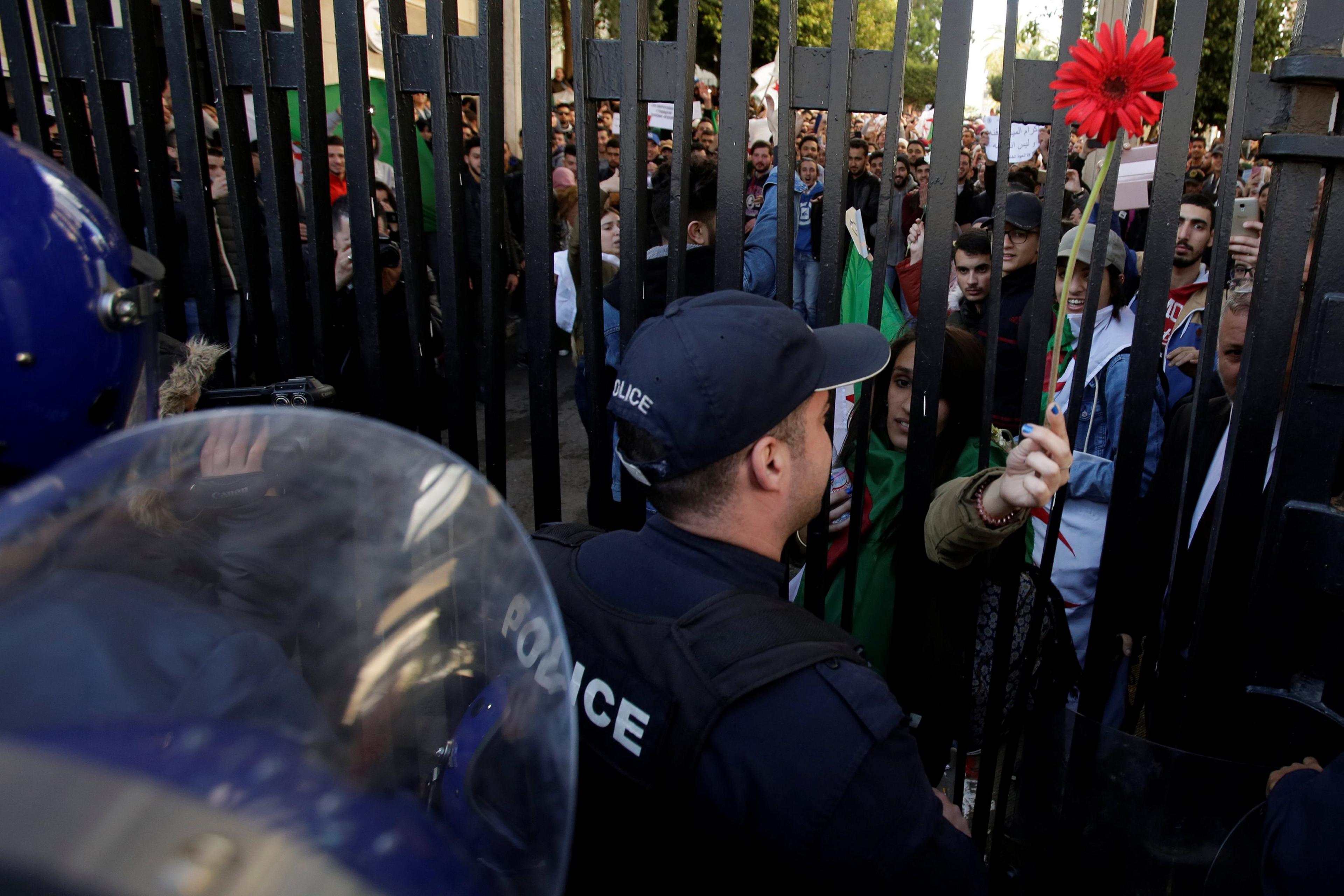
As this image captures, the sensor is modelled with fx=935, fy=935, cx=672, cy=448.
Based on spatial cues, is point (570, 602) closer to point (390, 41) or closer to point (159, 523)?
point (159, 523)

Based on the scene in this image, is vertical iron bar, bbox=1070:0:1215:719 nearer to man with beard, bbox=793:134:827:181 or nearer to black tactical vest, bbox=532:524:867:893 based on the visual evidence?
black tactical vest, bbox=532:524:867:893

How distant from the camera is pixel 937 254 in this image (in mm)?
2066

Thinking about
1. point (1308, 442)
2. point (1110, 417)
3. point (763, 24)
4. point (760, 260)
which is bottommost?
point (1110, 417)

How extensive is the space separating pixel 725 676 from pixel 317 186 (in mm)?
1957

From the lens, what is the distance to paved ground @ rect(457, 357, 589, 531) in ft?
19.0

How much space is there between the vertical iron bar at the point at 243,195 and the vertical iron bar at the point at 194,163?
66mm

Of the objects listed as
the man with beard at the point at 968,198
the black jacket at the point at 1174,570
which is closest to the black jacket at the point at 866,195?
the man with beard at the point at 968,198

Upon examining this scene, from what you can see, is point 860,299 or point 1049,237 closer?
point 1049,237

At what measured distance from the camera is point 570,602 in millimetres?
1338

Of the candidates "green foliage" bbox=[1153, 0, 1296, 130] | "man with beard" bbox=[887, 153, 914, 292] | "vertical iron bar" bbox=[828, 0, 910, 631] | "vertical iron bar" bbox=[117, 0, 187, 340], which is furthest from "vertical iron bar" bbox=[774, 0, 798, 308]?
"green foliage" bbox=[1153, 0, 1296, 130]

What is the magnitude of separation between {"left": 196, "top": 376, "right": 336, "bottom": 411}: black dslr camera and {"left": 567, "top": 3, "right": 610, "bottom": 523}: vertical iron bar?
0.67 metres

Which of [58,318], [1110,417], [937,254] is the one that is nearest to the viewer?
→ [58,318]

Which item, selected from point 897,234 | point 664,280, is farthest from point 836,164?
point 897,234

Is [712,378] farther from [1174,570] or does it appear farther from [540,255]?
[1174,570]
